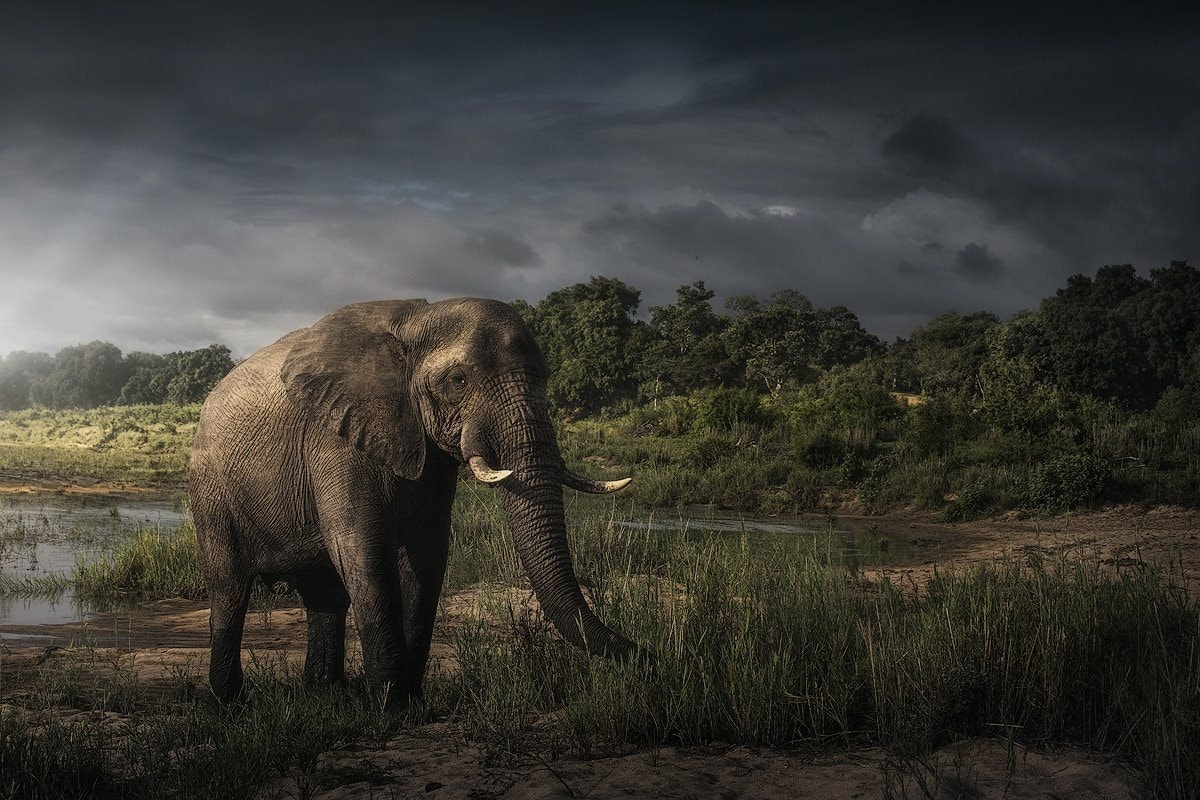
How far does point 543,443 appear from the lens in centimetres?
604

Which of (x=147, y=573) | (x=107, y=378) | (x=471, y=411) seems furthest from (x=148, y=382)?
(x=471, y=411)

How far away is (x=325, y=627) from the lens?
24.0ft

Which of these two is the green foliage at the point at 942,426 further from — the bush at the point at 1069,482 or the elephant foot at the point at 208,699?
the elephant foot at the point at 208,699

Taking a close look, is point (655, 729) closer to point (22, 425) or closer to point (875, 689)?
point (875, 689)

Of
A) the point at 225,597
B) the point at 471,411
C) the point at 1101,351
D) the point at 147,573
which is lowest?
the point at 147,573

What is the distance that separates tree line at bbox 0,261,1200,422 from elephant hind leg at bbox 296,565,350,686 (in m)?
26.2

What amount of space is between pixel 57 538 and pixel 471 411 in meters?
15.5

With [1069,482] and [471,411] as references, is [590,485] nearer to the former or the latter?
[471,411]

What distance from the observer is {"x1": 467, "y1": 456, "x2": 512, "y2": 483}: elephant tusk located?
18.6 feet

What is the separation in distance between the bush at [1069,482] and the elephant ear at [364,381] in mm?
15399

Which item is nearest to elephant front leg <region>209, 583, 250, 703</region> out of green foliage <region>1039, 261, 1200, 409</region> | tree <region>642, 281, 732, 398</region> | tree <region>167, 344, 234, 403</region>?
green foliage <region>1039, 261, 1200, 409</region>

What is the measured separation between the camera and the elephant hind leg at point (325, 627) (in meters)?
7.28

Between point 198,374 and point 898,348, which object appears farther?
point 198,374

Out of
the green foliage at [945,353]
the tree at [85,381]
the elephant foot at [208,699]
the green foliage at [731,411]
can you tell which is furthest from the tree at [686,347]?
the tree at [85,381]
